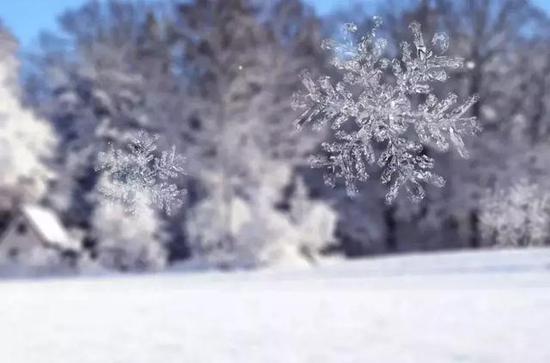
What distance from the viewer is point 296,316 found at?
555 cm

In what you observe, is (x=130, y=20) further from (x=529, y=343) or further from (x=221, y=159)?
(x=529, y=343)

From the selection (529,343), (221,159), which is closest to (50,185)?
(221,159)

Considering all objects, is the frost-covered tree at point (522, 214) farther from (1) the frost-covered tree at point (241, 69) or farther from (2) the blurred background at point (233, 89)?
(1) the frost-covered tree at point (241, 69)

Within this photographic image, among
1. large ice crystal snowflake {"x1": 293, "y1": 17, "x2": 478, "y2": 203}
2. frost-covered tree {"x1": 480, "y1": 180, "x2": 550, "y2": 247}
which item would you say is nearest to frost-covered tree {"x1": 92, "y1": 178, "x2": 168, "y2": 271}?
large ice crystal snowflake {"x1": 293, "y1": 17, "x2": 478, "y2": 203}

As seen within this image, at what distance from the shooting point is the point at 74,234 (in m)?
2.55

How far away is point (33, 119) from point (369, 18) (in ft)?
2.34

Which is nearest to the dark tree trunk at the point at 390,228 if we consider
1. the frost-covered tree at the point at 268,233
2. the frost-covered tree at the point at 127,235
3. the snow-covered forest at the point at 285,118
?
the snow-covered forest at the point at 285,118

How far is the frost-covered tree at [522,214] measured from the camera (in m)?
1.55

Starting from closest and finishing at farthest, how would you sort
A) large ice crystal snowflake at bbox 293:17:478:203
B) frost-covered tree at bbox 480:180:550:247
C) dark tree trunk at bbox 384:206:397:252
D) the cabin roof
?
large ice crystal snowflake at bbox 293:17:478:203, frost-covered tree at bbox 480:180:550:247, dark tree trunk at bbox 384:206:397:252, the cabin roof

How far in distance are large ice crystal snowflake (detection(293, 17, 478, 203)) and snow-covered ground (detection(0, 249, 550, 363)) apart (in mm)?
1446

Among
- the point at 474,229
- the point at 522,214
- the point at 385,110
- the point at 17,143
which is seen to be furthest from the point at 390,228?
the point at 385,110

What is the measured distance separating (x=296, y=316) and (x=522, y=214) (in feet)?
13.4

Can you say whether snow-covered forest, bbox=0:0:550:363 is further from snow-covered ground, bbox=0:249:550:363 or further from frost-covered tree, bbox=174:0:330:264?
snow-covered ground, bbox=0:249:550:363

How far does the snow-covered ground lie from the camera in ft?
12.6
